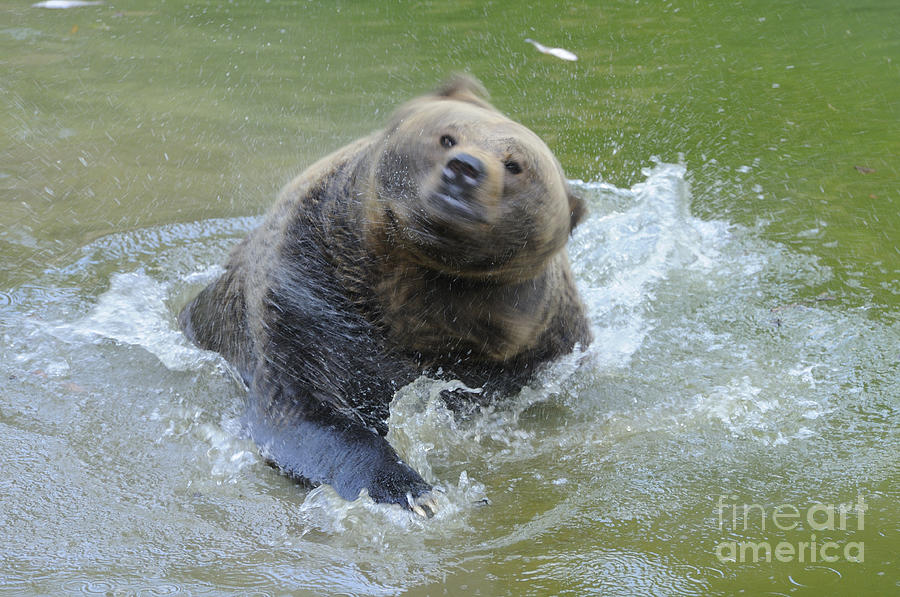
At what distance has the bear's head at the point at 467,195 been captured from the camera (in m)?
3.35

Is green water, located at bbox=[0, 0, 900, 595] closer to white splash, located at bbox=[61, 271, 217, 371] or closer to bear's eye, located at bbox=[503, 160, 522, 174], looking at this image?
white splash, located at bbox=[61, 271, 217, 371]

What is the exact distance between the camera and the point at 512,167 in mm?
3488

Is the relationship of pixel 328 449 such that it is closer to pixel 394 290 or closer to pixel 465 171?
pixel 394 290

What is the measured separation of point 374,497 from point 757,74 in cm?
755

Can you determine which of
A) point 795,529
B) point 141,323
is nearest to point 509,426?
point 795,529

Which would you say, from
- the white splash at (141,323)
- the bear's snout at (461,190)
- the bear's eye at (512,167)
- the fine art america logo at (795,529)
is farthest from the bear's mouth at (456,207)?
the white splash at (141,323)

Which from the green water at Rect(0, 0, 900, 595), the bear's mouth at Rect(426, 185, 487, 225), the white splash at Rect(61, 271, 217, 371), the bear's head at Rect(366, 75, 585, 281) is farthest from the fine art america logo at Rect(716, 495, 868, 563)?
the white splash at Rect(61, 271, 217, 371)

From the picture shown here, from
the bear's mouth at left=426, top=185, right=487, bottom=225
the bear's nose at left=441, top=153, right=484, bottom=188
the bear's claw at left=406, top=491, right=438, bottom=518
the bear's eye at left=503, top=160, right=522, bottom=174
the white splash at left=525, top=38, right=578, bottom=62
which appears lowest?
the white splash at left=525, top=38, right=578, bottom=62

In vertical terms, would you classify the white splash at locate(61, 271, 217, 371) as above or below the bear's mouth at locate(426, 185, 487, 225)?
below

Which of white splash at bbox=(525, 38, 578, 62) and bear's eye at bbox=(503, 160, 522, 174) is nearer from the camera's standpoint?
bear's eye at bbox=(503, 160, 522, 174)

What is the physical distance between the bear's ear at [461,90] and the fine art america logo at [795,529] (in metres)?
2.05

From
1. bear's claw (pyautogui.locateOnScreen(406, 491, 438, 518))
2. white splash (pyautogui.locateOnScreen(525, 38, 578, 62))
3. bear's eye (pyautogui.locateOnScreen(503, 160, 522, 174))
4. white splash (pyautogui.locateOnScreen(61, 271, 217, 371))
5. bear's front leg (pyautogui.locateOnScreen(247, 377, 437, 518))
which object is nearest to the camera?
bear's eye (pyautogui.locateOnScreen(503, 160, 522, 174))

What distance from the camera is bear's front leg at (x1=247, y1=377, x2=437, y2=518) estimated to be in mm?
3996

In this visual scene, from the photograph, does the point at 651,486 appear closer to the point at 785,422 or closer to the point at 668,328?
the point at 785,422
